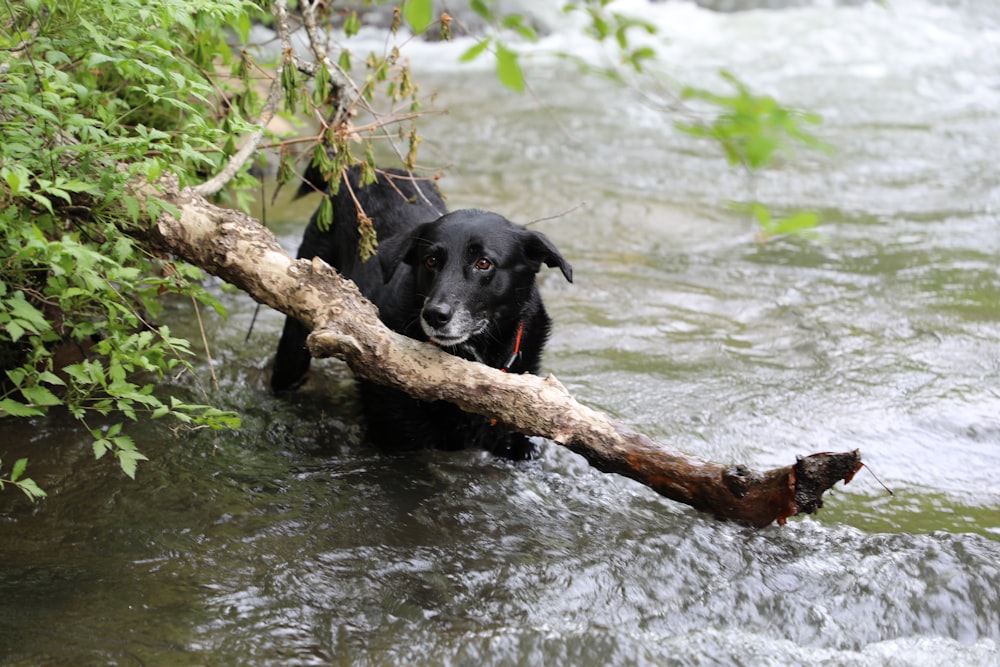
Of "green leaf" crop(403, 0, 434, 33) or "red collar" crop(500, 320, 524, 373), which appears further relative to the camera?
"red collar" crop(500, 320, 524, 373)

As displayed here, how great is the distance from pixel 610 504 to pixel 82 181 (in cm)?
236

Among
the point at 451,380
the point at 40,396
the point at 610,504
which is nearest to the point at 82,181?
the point at 40,396

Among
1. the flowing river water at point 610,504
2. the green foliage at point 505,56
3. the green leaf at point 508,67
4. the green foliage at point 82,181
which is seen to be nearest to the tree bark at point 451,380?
the green foliage at point 82,181

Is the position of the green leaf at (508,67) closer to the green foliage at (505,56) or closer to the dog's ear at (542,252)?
the green foliage at (505,56)

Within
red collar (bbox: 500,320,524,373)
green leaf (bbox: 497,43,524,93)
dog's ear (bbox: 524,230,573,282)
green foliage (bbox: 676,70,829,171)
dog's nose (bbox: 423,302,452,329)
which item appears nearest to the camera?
green foliage (bbox: 676,70,829,171)

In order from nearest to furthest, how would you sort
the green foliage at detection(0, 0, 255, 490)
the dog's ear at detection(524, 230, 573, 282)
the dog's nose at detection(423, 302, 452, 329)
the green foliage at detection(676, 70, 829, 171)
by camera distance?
1. the green foliage at detection(676, 70, 829, 171)
2. the green foliage at detection(0, 0, 255, 490)
3. the dog's nose at detection(423, 302, 452, 329)
4. the dog's ear at detection(524, 230, 573, 282)

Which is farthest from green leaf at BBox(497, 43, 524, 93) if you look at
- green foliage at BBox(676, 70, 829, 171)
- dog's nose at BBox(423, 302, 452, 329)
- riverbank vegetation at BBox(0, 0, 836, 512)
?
dog's nose at BBox(423, 302, 452, 329)

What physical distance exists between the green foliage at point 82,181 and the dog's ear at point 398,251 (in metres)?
0.80

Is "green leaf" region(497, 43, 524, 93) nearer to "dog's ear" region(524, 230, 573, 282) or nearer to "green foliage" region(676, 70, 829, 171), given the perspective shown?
"green foliage" region(676, 70, 829, 171)

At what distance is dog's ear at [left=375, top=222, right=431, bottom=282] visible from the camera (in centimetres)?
422

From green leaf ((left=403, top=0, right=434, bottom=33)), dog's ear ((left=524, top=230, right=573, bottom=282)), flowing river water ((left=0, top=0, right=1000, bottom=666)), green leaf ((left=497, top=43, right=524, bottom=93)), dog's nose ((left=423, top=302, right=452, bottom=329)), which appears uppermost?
green leaf ((left=403, top=0, right=434, bottom=33))

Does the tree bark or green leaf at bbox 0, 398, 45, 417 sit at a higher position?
the tree bark

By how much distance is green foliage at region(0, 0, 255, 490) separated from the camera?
10.2 feet

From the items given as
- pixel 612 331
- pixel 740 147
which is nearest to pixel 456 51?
pixel 612 331
